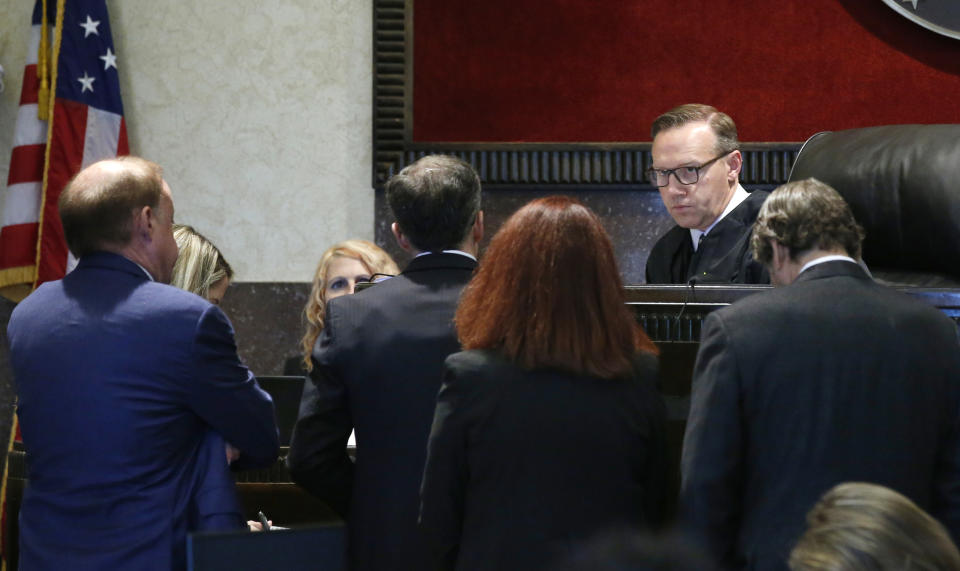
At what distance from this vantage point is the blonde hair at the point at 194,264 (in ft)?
10.4

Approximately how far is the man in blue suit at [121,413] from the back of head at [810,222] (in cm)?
107

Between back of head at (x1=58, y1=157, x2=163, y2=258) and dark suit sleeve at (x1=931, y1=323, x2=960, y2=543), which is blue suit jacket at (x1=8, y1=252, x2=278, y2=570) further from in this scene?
dark suit sleeve at (x1=931, y1=323, x2=960, y2=543)

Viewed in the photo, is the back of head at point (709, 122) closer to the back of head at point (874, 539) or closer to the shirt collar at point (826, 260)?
the shirt collar at point (826, 260)

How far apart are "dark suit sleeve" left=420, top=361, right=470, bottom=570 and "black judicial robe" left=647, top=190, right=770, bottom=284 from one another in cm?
114

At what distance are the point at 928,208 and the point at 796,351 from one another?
66cm

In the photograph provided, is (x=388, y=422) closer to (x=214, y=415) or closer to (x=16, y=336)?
(x=214, y=415)

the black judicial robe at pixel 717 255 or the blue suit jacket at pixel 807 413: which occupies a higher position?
the black judicial robe at pixel 717 255

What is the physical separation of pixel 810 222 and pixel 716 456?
474 mm

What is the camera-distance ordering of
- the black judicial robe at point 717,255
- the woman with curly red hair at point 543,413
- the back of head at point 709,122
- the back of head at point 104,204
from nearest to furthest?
the woman with curly red hair at point 543,413 < the back of head at point 104,204 < the black judicial robe at point 717,255 < the back of head at point 709,122

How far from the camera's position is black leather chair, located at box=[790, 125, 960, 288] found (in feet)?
8.08

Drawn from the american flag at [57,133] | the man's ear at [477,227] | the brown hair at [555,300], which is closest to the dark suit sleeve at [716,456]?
the brown hair at [555,300]

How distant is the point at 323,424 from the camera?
2340mm

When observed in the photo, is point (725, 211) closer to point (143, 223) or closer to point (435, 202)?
point (435, 202)

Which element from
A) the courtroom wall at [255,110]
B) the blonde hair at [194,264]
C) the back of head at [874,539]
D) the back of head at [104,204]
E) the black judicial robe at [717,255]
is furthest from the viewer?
the courtroom wall at [255,110]
